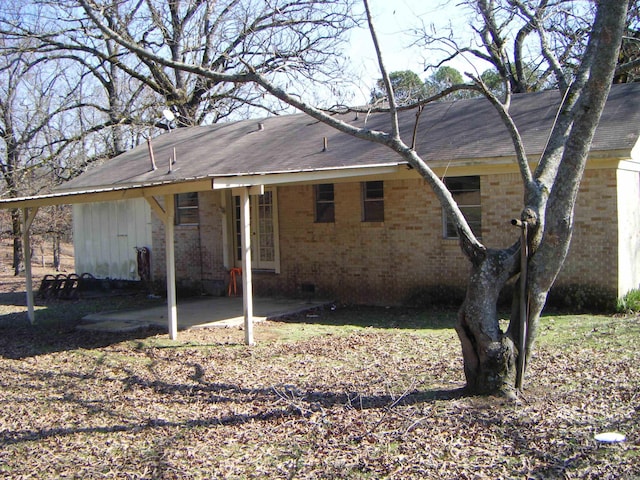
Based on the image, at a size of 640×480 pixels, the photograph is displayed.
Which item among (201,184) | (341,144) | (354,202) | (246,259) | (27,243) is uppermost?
(341,144)

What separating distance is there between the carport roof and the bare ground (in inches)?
106

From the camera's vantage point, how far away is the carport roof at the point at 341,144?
10992 millimetres

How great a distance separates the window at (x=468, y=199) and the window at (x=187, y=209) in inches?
260

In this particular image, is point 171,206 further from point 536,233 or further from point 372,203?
point 536,233

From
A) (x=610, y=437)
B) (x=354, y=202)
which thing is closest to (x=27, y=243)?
(x=354, y=202)

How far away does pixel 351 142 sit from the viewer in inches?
540

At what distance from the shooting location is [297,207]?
1417 cm

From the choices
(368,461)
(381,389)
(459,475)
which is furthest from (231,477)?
(381,389)

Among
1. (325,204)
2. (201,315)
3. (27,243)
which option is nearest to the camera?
(201,315)

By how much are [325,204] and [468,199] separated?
3220 millimetres

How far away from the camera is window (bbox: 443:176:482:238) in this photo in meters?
12.2

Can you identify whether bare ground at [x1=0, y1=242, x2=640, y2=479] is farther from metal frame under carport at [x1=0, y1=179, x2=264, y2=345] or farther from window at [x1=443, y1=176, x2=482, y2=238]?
window at [x1=443, y1=176, x2=482, y2=238]

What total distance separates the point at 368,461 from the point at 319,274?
900cm

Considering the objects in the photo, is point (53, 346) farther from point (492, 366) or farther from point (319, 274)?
point (492, 366)
